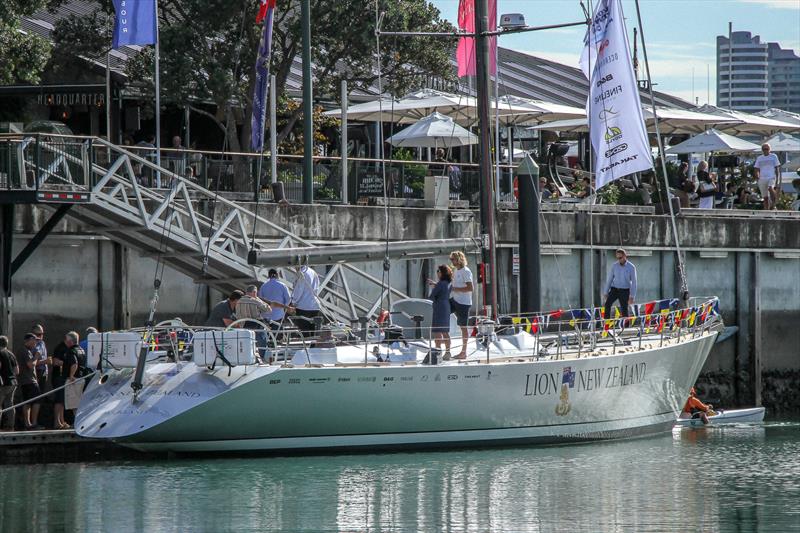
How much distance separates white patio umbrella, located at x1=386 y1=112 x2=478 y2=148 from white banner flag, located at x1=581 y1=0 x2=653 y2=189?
29.6 feet

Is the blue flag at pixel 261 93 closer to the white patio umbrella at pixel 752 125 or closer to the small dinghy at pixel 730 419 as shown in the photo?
the small dinghy at pixel 730 419

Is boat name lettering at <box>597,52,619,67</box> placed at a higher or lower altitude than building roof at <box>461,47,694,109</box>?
lower

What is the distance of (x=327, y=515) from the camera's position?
59.5ft

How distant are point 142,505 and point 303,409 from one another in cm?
373

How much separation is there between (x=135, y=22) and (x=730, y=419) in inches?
554

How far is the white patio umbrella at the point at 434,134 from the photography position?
114ft

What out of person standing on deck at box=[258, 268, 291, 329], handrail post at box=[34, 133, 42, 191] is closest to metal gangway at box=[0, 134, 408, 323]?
handrail post at box=[34, 133, 42, 191]

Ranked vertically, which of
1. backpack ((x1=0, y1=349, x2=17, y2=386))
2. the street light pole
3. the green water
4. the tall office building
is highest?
the tall office building

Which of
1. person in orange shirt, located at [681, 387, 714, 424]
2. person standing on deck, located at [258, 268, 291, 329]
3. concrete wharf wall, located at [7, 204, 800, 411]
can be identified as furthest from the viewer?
person in orange shirt, located at [681, 387, 714, 424]

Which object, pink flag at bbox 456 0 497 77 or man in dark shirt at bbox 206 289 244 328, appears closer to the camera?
man in dark shirt at bbox 206 289 244 328

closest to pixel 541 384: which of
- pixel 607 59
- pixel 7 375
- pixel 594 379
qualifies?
pixel 594 379

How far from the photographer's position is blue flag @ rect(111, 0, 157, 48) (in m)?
30.5

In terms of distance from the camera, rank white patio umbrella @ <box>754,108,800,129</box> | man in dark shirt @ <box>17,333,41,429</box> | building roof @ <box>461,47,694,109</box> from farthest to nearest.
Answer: building roof @ <box>461,47,694,109</box>, white patio umbrella @ <box>754,108,800,129</box>, man in dark shirt @ <box>17,333,41,429</box>

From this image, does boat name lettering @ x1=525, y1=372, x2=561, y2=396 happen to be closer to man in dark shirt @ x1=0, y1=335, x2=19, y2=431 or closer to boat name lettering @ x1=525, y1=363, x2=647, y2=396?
boat name lettering @ x1=525, y1=363, x2=647, y2=396
